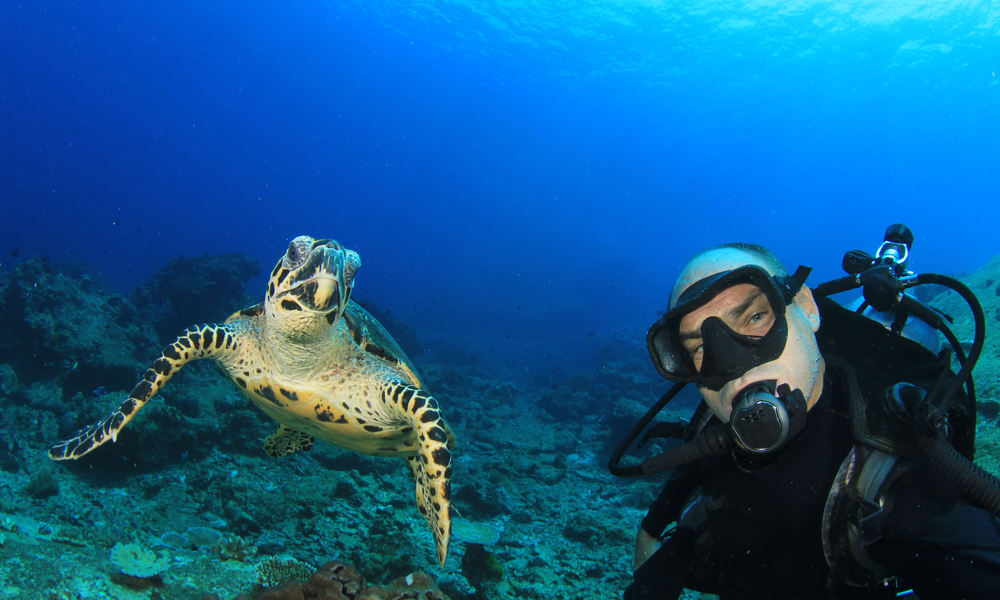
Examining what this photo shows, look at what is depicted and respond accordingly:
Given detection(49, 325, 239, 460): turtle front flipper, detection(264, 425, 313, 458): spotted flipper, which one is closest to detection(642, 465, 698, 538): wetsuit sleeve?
detection(49, 325, 239, 460): turtle front flipper

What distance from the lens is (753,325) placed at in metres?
1.86

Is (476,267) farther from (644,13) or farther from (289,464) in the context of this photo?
(289,464)

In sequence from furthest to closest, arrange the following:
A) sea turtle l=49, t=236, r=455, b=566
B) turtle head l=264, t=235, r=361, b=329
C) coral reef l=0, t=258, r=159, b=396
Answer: coral reef l=0, t=258, r=159, b=396 < sea turtle l=49, t=236, r=455, b=566 < turtle head l=264, t=235, r=361, b=329

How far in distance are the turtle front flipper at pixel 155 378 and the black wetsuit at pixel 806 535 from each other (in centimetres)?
379

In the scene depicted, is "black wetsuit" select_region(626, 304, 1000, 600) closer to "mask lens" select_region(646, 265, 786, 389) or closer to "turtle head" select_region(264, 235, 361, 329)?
"mask lens" select_region(646, 265, 786, 389)

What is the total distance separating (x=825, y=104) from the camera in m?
71.3

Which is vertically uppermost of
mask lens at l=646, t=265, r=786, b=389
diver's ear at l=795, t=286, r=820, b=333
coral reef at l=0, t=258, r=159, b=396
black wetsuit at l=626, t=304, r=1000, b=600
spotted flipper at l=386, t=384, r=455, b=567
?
diver's ear at l=795, t=286, r=820, b=333

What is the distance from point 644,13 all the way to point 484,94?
179ft

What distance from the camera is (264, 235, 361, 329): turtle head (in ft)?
9.48

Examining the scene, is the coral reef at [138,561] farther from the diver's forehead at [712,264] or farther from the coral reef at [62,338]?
the coral reef at [62,338]

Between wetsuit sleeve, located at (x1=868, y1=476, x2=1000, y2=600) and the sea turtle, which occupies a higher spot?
wetsuit sleeve, located at (x1=868, y1=476, x2=1000, y2=600)

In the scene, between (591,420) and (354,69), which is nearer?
(591,420)

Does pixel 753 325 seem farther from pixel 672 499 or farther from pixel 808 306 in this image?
pixel 672 499

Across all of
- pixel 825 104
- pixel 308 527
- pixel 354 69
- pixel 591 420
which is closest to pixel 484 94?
pixel 354 69
